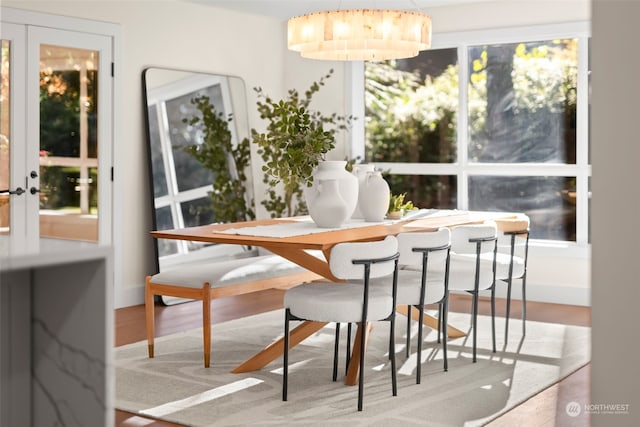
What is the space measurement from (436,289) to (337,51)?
4.95ft

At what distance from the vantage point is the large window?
6938mm

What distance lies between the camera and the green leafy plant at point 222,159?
729cm

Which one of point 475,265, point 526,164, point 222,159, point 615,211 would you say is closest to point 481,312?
point 526,164

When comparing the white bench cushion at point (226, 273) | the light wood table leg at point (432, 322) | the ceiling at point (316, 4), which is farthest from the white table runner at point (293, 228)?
the ceiling at point (316, 4)

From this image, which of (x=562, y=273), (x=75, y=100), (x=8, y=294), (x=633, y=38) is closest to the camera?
(x=8, y=294)

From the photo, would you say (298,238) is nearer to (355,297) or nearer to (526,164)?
(355,297)

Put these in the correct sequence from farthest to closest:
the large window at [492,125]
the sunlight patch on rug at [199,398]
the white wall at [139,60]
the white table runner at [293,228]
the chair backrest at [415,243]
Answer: the large window at [492,125]
the white wall at [139,60]
the white table runner at [293,228]
the chair backrest at [415,243]
the sunlight patch on rug at [199,398]

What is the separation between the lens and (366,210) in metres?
5.13

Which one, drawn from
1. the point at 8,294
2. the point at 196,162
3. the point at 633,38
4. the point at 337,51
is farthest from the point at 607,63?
the point at 196,162

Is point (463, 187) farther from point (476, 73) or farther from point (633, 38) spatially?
point (633, 38)

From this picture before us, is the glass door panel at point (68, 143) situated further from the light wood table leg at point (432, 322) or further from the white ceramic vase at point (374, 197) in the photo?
the light wood table leg at point (432, 322)

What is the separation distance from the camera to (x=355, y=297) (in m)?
4.04

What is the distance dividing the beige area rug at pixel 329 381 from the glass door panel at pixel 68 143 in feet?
4.31

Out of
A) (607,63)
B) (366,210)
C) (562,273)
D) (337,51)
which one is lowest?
(562,273)
